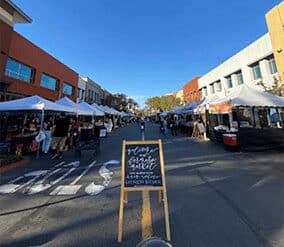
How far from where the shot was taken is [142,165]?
279 cm

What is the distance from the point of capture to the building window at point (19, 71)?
14142 millimetres

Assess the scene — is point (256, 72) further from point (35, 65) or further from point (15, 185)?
point (35, 65)

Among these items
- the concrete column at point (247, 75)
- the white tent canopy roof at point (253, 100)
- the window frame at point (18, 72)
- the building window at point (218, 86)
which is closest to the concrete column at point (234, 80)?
the concrete column at point (247, 75)

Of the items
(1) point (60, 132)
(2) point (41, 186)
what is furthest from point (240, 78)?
(2) point (41, 186)

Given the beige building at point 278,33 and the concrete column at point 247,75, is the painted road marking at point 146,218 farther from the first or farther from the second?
the concrete column at point 247,75

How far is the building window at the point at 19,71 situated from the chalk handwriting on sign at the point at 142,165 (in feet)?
52.0

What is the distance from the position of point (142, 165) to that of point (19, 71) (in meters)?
17.4

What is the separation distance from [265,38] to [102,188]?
63.5ft

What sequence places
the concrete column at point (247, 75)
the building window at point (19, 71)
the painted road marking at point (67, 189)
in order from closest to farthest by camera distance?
the painted road marking at point (67, 189) → the building window at point (19, 71) → the concrete column at point (247, 75)

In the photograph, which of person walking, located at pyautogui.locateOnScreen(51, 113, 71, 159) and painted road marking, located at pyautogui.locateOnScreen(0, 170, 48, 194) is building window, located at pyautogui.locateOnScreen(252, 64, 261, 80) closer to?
person walking, located at pyautogui.locateOnScreen(51, 113, 71, 159)

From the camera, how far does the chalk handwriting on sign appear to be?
2695 millimetres

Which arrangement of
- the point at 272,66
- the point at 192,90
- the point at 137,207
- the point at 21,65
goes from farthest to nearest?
the point at 192,90
the point at 272,66
the point at 21,65
the point at 137,207

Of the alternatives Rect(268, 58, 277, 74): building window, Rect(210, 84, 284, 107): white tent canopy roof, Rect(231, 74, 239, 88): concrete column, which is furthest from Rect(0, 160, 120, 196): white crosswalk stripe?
Rect(231, 74, 239, 88): concrete column

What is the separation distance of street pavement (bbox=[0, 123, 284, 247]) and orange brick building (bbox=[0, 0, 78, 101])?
11.6m
